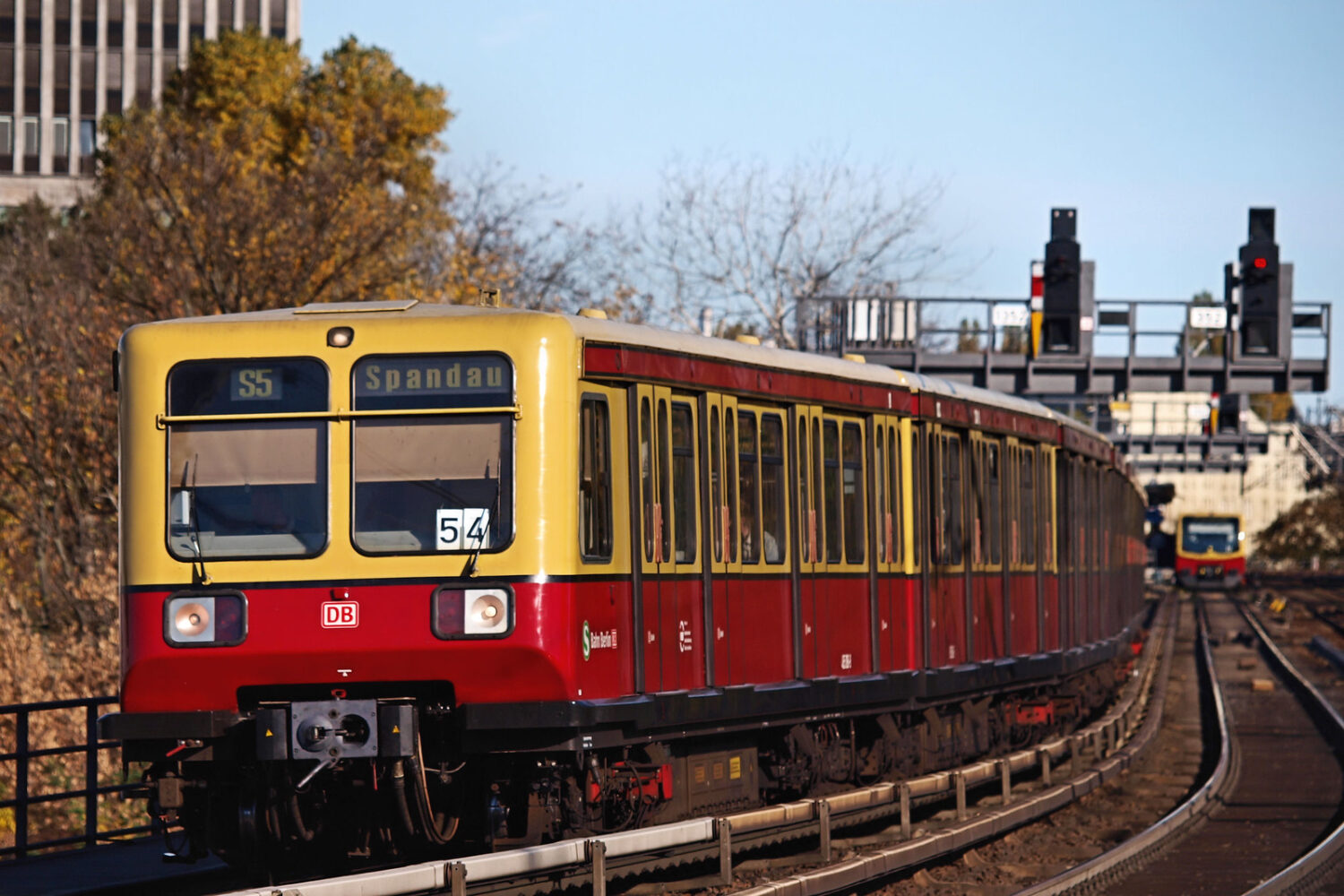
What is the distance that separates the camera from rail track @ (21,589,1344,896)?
10.5 meters

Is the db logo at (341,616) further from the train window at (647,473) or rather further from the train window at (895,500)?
the train window at (895,500)

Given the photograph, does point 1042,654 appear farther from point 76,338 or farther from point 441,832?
point 76,338

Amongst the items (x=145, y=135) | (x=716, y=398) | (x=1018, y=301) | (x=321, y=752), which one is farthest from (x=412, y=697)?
(x=1018, y=301)

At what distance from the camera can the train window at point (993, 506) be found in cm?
1833

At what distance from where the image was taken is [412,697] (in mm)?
10734

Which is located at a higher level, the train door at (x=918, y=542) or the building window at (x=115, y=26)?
the building window at (x=115, y=26)

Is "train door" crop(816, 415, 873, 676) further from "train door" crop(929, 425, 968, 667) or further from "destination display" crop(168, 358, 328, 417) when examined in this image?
"destination display" crop(168, 358, 328, 417)

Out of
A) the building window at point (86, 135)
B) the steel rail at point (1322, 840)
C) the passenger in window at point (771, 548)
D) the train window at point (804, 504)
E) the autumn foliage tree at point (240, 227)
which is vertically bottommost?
the steel rail at point (1322, 840)

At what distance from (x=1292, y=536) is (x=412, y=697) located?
115 metres

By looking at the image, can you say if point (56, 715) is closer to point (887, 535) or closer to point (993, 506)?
point (993, 506)

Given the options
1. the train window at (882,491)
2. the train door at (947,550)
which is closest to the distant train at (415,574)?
the train window at (882,491)

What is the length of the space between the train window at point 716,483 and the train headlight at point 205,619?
10.2 feet

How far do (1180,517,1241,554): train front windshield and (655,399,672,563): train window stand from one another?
68.3m

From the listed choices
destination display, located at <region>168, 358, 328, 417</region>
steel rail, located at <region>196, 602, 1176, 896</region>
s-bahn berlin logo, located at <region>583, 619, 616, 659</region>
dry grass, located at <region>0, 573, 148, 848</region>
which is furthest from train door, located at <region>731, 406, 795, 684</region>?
dry grass, located at <region>0, 573, 148, 848</region>
